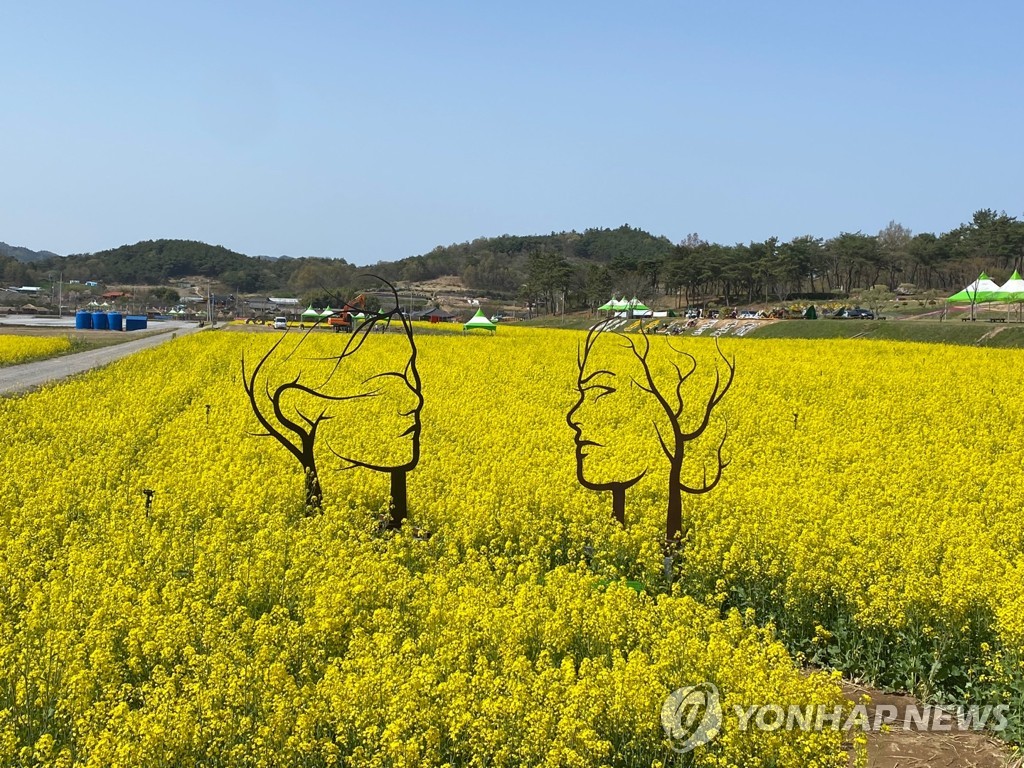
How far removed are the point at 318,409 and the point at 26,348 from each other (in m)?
22.7

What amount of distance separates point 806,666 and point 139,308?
116256 mm

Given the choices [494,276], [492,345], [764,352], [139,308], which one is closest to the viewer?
[764,352]

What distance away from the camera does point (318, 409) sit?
13.5 metres

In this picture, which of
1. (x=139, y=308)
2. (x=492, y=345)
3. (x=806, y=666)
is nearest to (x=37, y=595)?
(x=806, y=666)

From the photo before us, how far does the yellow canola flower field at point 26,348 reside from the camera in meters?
27.7

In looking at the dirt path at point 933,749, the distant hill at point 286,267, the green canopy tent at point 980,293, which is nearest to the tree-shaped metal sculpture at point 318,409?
the dirt path at point 933,749

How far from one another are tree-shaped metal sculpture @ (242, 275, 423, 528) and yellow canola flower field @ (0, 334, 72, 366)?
9.46 meters

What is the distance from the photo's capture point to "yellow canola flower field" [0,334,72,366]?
27.7 m

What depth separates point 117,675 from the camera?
14.4ft

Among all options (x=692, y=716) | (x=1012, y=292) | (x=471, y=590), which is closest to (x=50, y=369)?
(x=471, y=590)

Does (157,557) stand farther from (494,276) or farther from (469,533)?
(494,276)

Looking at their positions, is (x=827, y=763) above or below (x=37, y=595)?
below

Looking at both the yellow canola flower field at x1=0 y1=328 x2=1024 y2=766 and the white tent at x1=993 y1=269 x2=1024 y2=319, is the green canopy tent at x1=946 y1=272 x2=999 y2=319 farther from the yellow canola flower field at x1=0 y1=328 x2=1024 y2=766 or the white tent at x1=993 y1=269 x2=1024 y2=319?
the yellow canola flower field at x1=0 y1=328 x2=1024 y2=766

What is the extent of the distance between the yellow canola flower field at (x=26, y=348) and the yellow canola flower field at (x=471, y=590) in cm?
1882
